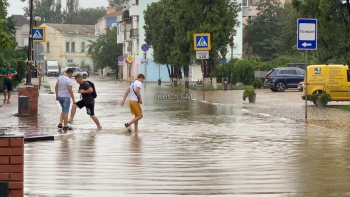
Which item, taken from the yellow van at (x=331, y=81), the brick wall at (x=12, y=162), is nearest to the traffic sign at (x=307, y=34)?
the yellow van at (x=331, y=81)

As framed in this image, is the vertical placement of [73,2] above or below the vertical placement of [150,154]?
above

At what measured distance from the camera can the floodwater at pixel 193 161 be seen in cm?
1070

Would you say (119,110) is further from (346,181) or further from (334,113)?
(346,181)

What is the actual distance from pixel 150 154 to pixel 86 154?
110 centimetres

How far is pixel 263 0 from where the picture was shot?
107 metres

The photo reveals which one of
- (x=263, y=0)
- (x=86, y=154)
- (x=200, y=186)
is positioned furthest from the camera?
(x=263, y=0)

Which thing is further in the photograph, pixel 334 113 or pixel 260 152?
pixel 334 113

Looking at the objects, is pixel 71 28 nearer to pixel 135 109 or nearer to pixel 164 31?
pixel 164 31

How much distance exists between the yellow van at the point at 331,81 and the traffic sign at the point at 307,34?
10.8 meters

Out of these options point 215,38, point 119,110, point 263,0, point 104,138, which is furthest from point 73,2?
point 104,138

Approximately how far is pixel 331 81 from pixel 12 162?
28.6 m

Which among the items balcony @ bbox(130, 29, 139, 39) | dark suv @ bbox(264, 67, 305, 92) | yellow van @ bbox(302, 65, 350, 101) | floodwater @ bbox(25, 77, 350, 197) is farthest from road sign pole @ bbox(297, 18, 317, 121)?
balcony @ bbox(130, 29, 139, 39)

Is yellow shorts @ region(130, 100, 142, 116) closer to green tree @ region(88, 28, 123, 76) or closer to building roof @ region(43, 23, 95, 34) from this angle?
green tree @ region(88, 28, 123, 76)

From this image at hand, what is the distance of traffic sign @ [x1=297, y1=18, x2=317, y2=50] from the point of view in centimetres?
2462
